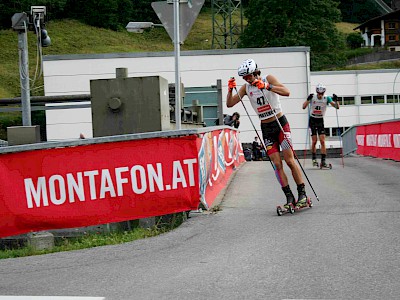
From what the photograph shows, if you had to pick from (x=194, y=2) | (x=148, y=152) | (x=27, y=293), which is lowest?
(x=27, y=293)

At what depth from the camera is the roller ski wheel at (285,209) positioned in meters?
9.57

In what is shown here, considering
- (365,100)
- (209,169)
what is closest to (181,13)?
(209,169)

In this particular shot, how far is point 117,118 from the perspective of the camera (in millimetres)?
12977

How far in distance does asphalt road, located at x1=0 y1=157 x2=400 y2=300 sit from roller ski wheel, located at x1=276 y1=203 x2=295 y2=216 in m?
0.14

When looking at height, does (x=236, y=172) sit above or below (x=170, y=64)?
below

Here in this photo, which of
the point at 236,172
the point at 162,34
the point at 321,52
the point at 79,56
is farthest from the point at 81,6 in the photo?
the point at 236,172

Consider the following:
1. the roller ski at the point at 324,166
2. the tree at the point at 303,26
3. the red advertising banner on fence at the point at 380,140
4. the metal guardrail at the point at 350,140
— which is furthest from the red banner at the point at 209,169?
the tree at the point at 303,26

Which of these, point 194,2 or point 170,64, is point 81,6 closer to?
point 170,64

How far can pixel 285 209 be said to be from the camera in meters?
9.66

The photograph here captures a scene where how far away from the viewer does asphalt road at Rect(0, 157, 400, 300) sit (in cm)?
570

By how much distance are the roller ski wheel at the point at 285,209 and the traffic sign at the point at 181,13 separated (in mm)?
4496

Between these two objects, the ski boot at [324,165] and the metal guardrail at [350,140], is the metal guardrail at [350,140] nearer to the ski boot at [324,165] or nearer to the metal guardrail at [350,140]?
the metal guardrail at [350,140]

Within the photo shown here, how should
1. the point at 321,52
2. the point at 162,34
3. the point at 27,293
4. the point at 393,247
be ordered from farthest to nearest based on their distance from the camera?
the point at 162,34 → the point at 321,52 → the point at 393,247 → the point at 27,293

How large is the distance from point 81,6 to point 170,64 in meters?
80.1
